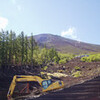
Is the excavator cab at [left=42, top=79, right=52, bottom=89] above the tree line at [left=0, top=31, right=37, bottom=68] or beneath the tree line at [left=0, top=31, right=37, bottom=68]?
beneath

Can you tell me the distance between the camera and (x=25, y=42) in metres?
36.0

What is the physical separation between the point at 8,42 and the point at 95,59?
23533mm

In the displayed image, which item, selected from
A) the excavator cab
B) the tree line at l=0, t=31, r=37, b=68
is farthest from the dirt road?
the tree line at l=0, t=31, r=37, b=68

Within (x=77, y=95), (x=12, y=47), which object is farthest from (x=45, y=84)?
(x=12, y=47)

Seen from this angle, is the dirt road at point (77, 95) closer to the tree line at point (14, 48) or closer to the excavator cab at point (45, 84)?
the excavator cab at point (45, 84)

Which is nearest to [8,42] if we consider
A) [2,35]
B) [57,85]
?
[2,35]

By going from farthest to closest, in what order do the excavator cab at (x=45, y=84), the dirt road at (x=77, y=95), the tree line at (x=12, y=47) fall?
the tree line at (x=12, y=47) → the excavator cab at (x=45, y=84) → the dirt road at (x=77, y=95)

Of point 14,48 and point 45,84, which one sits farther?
point 14,48

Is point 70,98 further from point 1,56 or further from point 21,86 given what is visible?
point 1,56

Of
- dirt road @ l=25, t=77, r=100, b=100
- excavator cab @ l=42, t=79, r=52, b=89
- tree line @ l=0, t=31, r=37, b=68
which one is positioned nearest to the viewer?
dirt road @ l=25, t=77, r=100, b=100

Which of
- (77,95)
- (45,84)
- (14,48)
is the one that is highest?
(14,48)

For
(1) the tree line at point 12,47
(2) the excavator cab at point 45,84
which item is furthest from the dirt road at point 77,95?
(1) the tree line at point 12,47

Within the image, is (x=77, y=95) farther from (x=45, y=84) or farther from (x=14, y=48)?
(x=14, y=48)

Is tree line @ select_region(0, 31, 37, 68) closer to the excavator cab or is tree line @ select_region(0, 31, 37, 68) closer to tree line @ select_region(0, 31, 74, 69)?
tree line @ select_region(0, 31, 74, 69)
